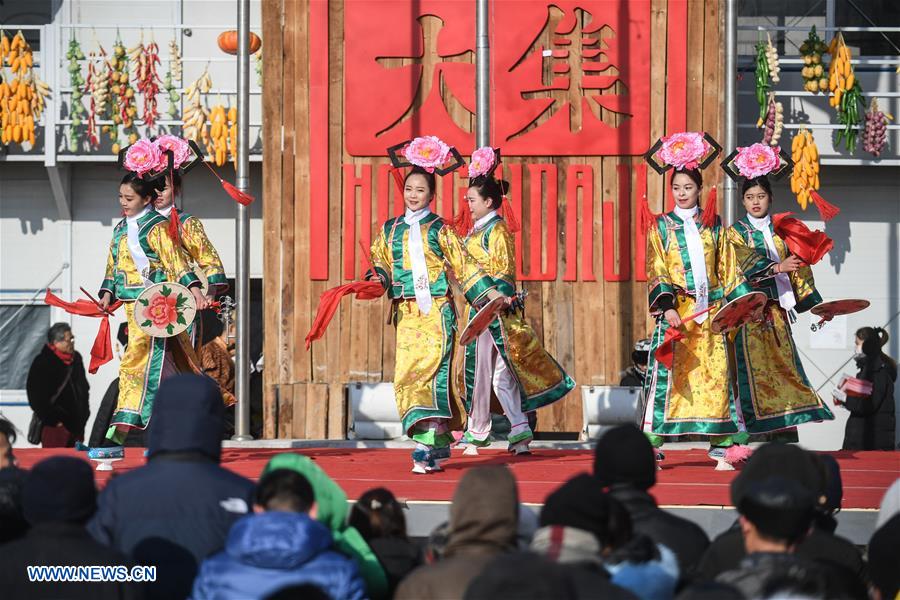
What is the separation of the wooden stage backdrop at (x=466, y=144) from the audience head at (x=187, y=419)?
730 cm

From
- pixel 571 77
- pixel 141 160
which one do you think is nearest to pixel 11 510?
pixel 141 160

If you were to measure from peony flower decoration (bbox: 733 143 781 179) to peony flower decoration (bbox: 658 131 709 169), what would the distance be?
37 cm

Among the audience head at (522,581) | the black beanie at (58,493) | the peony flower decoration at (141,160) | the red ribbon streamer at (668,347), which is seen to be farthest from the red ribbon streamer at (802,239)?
the audience head at (522,581)

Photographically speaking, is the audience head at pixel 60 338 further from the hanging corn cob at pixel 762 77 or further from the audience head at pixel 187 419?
the audience head at pixel 187 419

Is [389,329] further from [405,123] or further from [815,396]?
[815,396]

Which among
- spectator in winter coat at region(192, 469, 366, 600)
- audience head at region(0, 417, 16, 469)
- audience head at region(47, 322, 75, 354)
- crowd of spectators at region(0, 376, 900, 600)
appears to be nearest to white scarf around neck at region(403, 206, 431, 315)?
→ audience head at region(0, 417, 16, 469)

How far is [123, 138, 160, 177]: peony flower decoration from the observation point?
8.73m

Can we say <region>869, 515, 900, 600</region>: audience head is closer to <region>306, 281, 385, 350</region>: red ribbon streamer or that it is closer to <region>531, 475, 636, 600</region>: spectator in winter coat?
<region>531, 475, 636, 600</region>: spectator in winter coat

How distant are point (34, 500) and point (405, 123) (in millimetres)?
8012

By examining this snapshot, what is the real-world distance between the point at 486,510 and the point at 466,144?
8.18 metres

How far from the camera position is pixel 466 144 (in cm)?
1182

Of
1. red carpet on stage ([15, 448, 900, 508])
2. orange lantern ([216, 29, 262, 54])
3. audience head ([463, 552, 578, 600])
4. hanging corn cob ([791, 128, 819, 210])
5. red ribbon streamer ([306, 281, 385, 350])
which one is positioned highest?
orange lantern ([216, 29, 262, 54])

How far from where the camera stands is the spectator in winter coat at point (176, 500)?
13.6 feet

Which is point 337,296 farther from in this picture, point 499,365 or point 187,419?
point 187,419
